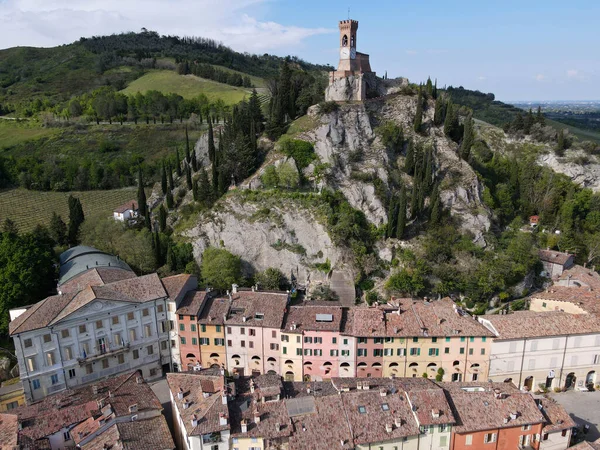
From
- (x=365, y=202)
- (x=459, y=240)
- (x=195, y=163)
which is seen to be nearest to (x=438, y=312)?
(x=459, y=240)

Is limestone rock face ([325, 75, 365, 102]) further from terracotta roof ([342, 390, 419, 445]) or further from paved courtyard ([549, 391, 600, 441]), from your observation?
terracotta roof ([342, 390, 419, 445])

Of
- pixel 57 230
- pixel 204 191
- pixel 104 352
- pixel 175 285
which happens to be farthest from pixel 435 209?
pixel 57 230

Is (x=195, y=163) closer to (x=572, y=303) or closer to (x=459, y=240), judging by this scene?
(x=459, y=240)

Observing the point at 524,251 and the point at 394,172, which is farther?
the point at 394,172

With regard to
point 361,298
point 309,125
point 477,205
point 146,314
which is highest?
point 309,125

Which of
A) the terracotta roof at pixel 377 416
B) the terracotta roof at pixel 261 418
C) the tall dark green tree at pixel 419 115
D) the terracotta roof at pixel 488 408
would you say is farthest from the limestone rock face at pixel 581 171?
the terracotta roof at pixel 261 418

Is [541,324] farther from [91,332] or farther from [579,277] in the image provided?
[91,332]

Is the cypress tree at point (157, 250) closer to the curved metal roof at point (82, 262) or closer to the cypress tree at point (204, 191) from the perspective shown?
the curved metal roof at point (82, 262)
